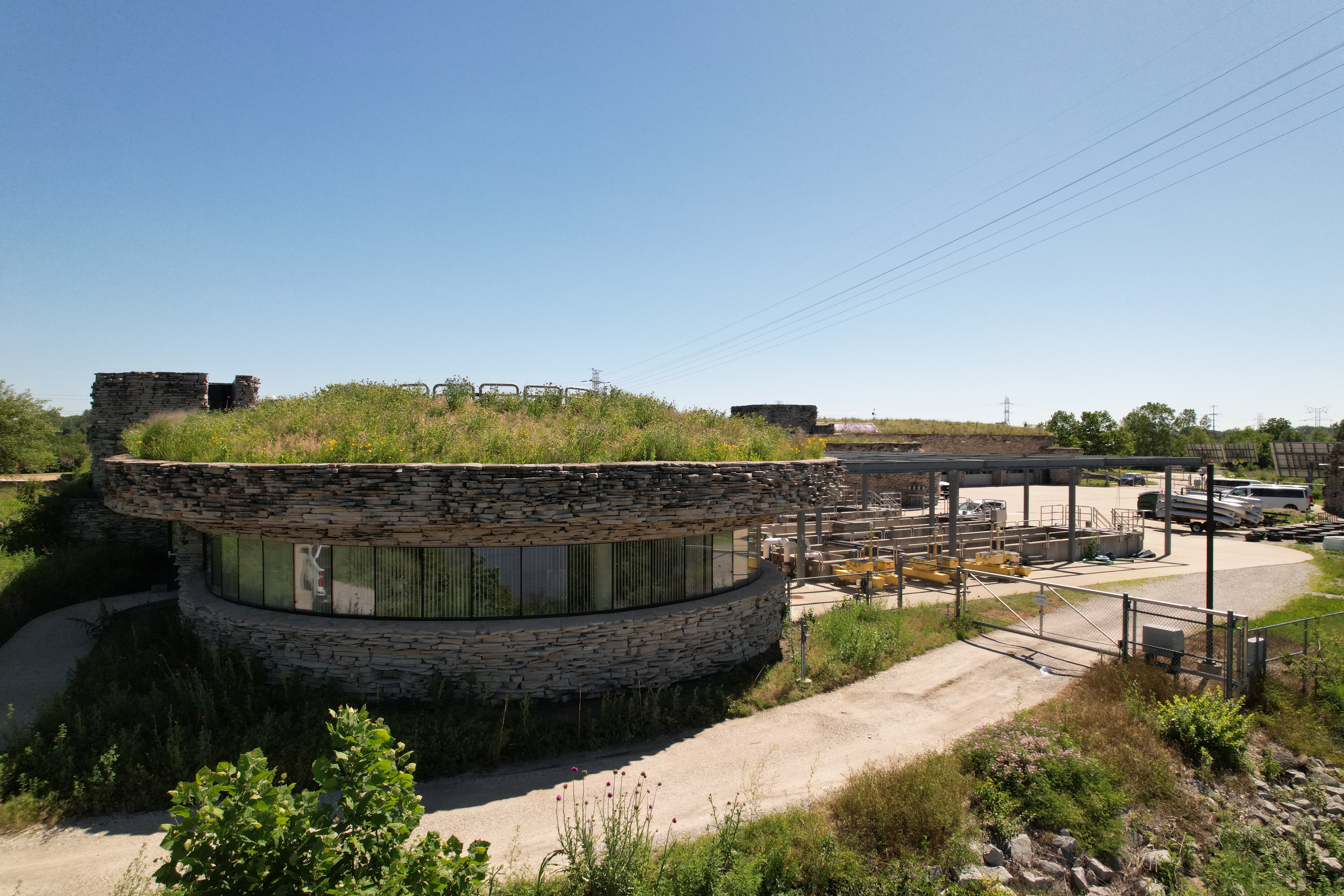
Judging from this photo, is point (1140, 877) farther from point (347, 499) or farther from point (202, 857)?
point (347, 499)

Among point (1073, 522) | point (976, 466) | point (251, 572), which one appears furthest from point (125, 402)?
point (1073, 522)

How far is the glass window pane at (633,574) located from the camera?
1098 cm

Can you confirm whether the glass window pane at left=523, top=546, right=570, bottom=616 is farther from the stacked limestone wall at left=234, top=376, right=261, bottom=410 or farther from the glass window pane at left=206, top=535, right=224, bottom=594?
the stacked limestone wall at left=234, top=376, right=261, bottom=410

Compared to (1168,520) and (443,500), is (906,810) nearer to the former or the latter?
(443,500)

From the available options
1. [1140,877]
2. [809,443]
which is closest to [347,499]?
[809,443]

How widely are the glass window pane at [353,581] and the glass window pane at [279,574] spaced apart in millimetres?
904

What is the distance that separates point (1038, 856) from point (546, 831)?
575 centimetres

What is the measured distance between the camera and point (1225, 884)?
298 inches

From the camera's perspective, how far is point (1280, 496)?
3409cm

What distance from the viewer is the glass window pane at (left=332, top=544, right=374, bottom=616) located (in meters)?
10.3

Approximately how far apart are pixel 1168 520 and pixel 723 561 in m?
22.8

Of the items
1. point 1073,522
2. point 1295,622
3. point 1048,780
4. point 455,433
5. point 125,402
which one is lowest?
point 1048,780

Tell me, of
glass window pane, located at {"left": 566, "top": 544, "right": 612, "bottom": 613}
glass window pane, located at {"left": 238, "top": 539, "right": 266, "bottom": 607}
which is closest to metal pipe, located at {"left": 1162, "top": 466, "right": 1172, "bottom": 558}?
glass window pane, located at {"left": 566, "top": 544, "right": 612, "bottom": 613}

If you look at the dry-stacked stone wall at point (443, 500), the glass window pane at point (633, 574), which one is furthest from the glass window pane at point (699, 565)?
the dry-stacked stone wall at point (443, 500)
